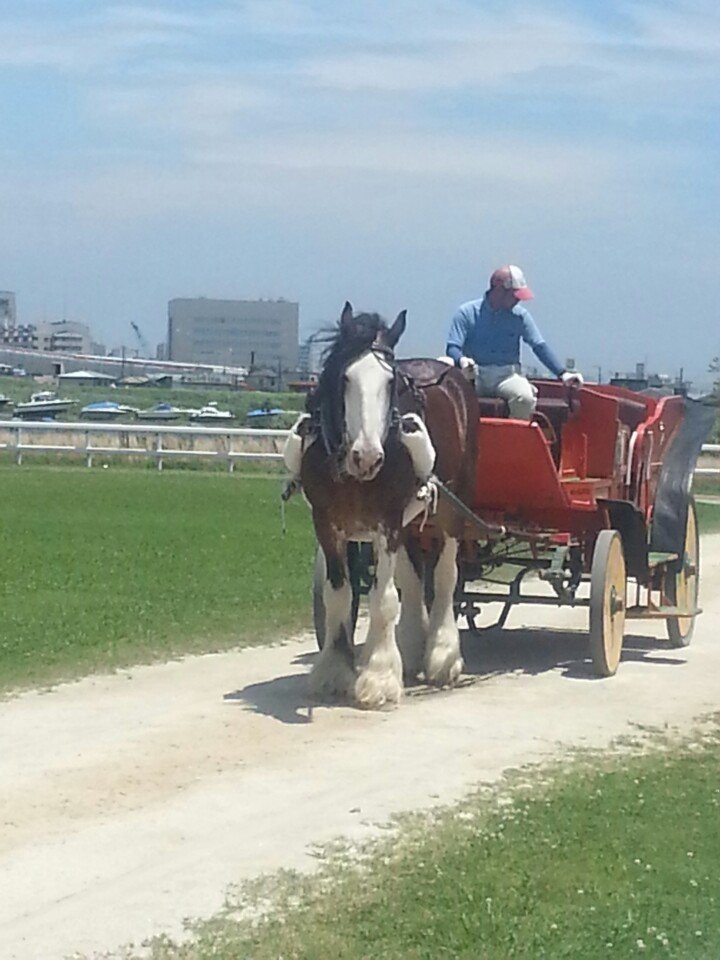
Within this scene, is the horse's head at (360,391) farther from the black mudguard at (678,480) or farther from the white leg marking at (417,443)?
the black mudguard at (678,480)

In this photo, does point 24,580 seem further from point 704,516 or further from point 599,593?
point 704,516

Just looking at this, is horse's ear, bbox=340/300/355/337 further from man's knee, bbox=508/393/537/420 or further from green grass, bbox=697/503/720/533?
green grass, bbox=697/503/720/533

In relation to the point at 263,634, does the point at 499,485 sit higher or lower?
higher

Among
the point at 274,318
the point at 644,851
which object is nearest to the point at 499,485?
the point at 644,851

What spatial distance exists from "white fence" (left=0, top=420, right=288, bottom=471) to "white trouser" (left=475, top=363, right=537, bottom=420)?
891 inches

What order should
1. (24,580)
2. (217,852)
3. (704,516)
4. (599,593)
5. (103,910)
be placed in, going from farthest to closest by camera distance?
1. (704,516)
2. (24,580)
3. (599,593)
4. (217,852)
5. (103,910)

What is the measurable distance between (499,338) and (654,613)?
244 cm

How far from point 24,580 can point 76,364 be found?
347 feet

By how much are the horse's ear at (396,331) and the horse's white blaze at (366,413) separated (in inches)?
11.2

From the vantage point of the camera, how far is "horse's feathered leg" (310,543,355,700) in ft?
34.2

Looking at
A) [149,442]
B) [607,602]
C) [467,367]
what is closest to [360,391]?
[467,367]

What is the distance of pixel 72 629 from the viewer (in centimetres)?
1305

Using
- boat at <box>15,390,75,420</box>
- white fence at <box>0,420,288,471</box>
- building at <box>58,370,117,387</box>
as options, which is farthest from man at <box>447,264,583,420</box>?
building at <box>58,370,117,387</box>

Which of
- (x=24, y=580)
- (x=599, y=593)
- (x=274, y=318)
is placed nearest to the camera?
(x=599, y=593)
